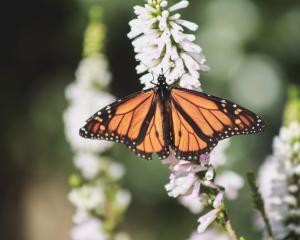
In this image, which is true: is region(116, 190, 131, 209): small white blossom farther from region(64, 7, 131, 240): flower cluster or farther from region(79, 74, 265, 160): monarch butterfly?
region(79, 74, 265, 160): monarch butterfly

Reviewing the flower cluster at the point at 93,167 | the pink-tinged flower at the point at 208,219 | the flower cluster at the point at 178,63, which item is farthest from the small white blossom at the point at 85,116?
the pink-tinged flower at the point at 208,219

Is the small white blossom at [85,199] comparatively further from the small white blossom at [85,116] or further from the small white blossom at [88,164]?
the small white blossom at [85,116]

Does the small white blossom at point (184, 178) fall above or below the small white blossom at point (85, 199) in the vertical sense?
below

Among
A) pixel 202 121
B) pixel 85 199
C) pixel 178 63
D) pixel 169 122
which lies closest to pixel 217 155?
pixel 202 121

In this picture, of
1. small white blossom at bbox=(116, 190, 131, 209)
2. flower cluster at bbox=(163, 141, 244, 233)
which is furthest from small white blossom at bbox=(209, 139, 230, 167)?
small white blossom at bbox=(116, 190, 131, 209)

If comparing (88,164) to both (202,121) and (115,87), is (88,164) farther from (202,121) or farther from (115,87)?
(115,87)

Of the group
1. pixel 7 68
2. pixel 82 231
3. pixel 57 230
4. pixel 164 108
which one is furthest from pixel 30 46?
pixel 164 108
